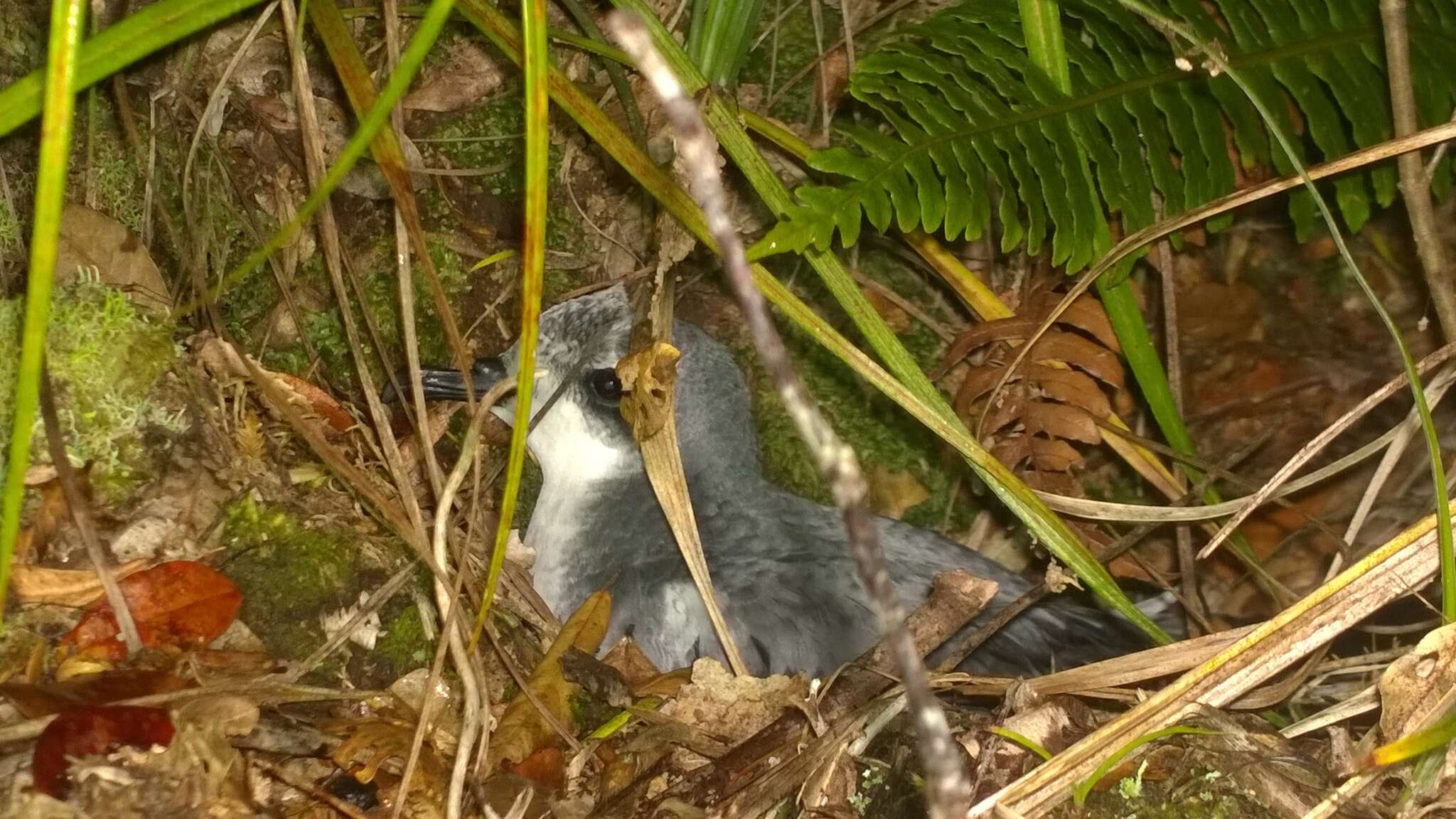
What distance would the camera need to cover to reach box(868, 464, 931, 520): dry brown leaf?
14.7ft

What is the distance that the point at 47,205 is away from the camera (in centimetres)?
167

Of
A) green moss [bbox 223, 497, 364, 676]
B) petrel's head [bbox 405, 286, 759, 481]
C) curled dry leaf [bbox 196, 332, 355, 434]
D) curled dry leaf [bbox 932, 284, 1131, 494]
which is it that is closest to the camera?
green moss [bbox 223, 497, 364, 676]

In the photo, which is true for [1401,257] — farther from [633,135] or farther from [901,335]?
[633,135]

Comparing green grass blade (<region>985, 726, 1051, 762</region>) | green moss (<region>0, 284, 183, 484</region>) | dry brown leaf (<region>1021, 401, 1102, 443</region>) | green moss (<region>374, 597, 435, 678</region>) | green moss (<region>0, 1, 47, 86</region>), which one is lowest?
green grass blade (<region>985, 726, 1051, 762</region>)

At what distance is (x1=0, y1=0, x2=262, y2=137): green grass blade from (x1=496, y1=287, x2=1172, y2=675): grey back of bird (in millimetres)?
1820

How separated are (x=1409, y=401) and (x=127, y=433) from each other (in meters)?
4.58

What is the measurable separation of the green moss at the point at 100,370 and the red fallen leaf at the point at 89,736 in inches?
26.7

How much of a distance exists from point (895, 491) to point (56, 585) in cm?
291

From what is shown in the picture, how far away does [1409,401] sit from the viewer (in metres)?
4.70

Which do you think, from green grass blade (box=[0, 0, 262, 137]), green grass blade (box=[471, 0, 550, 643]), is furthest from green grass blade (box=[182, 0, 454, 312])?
green grass blade (box=[0, 0, 262, 137])

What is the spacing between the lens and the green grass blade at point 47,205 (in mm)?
1667

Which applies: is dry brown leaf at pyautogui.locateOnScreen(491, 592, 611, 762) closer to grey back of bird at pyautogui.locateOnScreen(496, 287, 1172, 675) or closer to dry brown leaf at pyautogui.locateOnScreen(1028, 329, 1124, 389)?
grey back of bird at pyautogui.locateOnScreen(496, 287, 1172, 675)

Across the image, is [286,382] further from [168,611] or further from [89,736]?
[89,736]

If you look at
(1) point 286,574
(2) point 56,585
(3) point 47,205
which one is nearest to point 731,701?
(1) point 286,574
